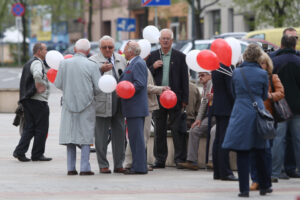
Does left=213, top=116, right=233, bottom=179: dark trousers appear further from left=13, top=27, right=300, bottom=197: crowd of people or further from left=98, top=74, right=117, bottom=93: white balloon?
left=98, top=74, right=117, bottom=93: white balloon

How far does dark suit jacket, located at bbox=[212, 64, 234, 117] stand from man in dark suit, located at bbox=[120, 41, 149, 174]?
3.85 ft

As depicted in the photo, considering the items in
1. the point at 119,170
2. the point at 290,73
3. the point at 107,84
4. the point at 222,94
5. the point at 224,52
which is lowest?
the point at 119,170

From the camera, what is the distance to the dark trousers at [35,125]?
1395 cm

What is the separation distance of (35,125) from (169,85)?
250 centimetres

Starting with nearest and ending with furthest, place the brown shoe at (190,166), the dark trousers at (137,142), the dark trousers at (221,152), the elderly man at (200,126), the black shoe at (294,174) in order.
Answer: the dark trousers at (221,152)
the black shoe at (294,174)
the dark trousers at (137,142)
the elderly man at (200,126)
the brown shoe at (190,166)

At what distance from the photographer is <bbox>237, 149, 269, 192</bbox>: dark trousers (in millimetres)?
9883

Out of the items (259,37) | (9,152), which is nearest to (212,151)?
(9,152)

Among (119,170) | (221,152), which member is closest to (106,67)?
(119,170)

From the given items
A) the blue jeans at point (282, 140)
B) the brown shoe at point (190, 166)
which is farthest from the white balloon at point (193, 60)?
the brown shoe at point (190, 166)

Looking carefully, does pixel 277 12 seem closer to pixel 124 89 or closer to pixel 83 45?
pixel 83 45

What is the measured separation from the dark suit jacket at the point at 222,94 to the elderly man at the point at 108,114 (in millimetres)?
1655

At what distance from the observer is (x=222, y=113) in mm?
11250

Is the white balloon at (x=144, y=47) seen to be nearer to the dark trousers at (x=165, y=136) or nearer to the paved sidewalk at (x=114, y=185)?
the dark trousers at (x=165, y=136)

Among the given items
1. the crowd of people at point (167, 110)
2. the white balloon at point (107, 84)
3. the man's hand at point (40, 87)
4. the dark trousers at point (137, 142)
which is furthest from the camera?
the man's hand at point (40, 87)
